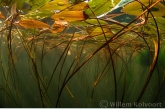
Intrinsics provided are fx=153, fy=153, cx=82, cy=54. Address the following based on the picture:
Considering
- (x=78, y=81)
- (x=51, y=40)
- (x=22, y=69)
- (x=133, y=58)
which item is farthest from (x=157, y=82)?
(x=22, y=69)

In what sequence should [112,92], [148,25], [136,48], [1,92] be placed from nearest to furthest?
[148,25] < [1,92] < [112,92] < [136,48]

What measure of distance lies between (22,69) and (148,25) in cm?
154

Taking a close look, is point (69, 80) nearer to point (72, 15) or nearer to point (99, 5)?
point (72, 15)

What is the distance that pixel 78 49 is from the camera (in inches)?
95.2

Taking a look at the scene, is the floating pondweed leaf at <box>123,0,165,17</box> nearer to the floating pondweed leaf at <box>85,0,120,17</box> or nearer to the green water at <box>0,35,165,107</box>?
the floating pondweed leaf at <box>85,0,120,17</box>

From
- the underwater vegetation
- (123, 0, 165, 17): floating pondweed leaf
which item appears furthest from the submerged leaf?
(123, 0, 165, 17): floating pondweed leaf

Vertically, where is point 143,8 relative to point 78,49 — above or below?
above

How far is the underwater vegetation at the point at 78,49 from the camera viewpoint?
1.05 metres

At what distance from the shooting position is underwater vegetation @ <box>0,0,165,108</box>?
1.05 meters

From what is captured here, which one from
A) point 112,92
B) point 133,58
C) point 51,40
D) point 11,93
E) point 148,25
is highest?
point 148,25

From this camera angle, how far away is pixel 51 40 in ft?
7.55

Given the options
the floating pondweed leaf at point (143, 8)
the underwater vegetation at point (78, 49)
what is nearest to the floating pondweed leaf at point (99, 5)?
the underwater vegetation at point (78, 49)

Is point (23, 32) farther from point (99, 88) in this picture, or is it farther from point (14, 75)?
point (99, 88)

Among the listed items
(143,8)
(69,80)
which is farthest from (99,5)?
(69,80)
